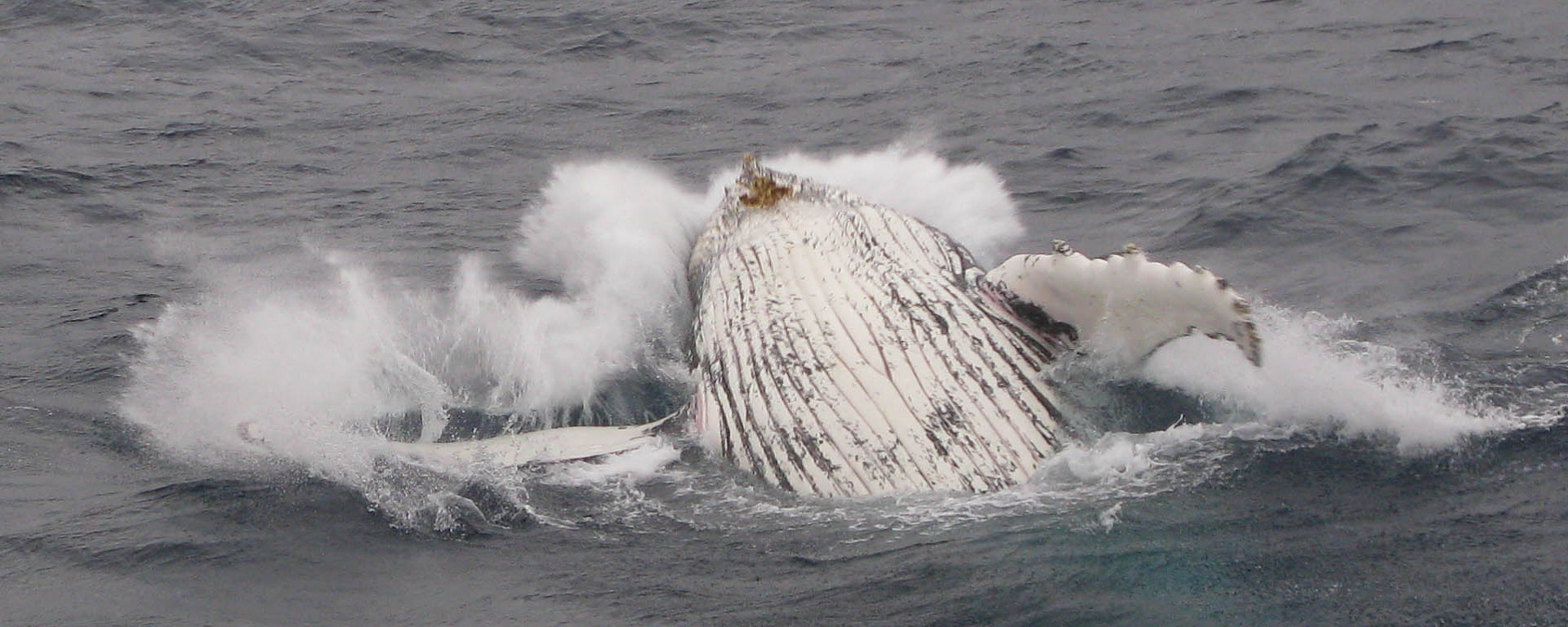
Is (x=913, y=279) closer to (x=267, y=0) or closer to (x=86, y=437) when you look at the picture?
(x=86, y=437)

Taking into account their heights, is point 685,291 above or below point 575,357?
above

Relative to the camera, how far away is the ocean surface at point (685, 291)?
966 centimetres

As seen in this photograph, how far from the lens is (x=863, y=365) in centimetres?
1193

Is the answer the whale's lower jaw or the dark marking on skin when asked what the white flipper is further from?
the dark marking on skin

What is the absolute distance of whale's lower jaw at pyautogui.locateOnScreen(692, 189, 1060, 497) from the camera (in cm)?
1100

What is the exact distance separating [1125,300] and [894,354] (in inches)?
69.5

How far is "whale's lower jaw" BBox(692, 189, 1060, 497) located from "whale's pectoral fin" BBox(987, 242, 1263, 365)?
0.29 meters

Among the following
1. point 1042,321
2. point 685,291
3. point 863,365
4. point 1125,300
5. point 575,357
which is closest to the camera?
point 1125,300

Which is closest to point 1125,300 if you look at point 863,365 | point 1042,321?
point 1042,321

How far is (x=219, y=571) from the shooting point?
10281 mm

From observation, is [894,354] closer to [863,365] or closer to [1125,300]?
[863,365]

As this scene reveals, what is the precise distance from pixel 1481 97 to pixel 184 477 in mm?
16097

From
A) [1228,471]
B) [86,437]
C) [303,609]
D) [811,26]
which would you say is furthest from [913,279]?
[811,26]

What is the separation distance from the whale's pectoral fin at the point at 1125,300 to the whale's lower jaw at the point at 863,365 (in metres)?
0.29
